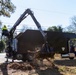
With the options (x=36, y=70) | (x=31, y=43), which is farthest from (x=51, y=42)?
(x=36, y=70)

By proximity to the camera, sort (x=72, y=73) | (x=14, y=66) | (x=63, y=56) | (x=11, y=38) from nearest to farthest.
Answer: (x=72, y=73) < (x=14, y=66) < (x=11, y=38) < (x=63, y=56)

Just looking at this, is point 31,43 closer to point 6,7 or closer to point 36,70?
point 6,7

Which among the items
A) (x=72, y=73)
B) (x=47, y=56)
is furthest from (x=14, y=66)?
(x=72, y=73)

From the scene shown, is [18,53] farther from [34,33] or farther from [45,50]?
[45,50]

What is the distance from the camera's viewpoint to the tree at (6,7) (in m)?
31.9

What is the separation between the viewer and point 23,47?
2839 centimetres

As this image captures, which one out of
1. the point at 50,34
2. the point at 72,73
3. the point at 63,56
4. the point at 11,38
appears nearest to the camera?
the point at 72,73

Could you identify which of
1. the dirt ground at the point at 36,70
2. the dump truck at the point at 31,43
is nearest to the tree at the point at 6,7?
the dump truck at the point at 31,43

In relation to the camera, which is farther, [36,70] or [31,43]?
[31,43]

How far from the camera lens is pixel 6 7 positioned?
32.4 meters

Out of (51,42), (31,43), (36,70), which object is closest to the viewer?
(36,70)

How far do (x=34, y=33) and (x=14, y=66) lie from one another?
41.6 feet

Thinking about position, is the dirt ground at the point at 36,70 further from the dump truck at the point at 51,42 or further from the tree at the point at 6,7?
the tree at the point at 6,7

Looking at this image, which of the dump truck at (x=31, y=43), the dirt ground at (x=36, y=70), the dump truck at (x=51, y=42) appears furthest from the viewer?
the dump truck at (x=51, y=42)
